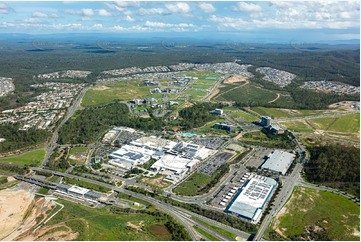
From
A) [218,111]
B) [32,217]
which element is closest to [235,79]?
[218,111]

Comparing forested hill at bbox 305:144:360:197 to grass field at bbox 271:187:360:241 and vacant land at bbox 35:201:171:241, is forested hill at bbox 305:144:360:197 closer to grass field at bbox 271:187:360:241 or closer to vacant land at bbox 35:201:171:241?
grass field at bbox 271:187:360:241

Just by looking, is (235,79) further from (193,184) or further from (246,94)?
(193,184)

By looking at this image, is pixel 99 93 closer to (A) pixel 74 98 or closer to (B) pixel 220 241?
(A) pixel 74 98

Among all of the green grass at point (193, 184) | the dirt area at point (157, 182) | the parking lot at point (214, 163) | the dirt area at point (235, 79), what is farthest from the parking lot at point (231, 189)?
the dirt area at point (235, 79)

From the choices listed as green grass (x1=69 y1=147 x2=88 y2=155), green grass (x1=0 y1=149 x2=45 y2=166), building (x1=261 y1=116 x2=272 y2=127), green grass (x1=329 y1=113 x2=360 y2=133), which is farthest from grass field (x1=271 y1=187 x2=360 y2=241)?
green grass (x1=0 y1=149 x2=45 y2=166)

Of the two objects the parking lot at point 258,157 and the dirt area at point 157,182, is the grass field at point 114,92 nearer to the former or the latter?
the dirt area at point 157,182

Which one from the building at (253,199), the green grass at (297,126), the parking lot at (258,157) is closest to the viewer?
the building at (253,199)
